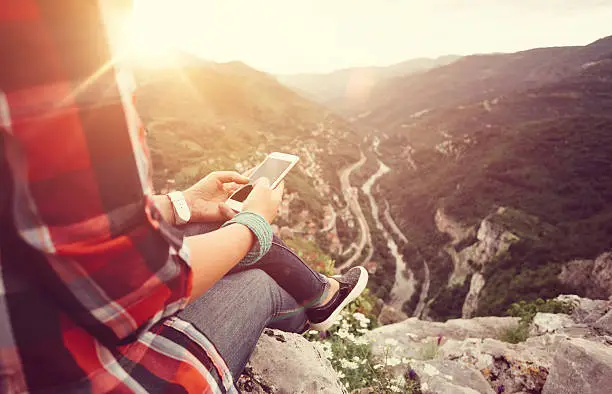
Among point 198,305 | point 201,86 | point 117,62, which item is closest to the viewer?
point 117,62

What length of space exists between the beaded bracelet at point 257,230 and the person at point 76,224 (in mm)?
290

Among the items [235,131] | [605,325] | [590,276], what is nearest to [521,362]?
[605,325]

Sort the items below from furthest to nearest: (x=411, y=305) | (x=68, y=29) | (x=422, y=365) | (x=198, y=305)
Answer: (x=411, y=305) → (x=422, y=365) → (x=198, y=305) → (x=68, y=29)

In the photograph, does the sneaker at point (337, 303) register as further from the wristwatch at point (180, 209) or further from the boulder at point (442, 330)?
the boulder at point (442, 330)

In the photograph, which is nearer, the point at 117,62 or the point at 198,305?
the point at 117,62

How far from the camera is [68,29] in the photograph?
79 centimetres

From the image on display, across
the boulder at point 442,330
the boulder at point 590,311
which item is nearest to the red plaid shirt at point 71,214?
the boulder at point 442,330

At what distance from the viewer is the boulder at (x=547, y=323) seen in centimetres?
660

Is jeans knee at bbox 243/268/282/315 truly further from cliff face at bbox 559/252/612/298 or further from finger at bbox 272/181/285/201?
cliff face at bbox 559/252/612/298

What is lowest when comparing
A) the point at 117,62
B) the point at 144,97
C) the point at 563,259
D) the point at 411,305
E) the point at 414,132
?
the point at 411,305

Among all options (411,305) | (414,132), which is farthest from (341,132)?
(411,305)

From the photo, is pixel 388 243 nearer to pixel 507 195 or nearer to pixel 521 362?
pixel 507 195

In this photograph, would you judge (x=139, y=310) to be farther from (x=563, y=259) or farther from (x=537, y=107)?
(x=537, y=107)

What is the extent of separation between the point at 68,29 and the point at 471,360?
533 cm
